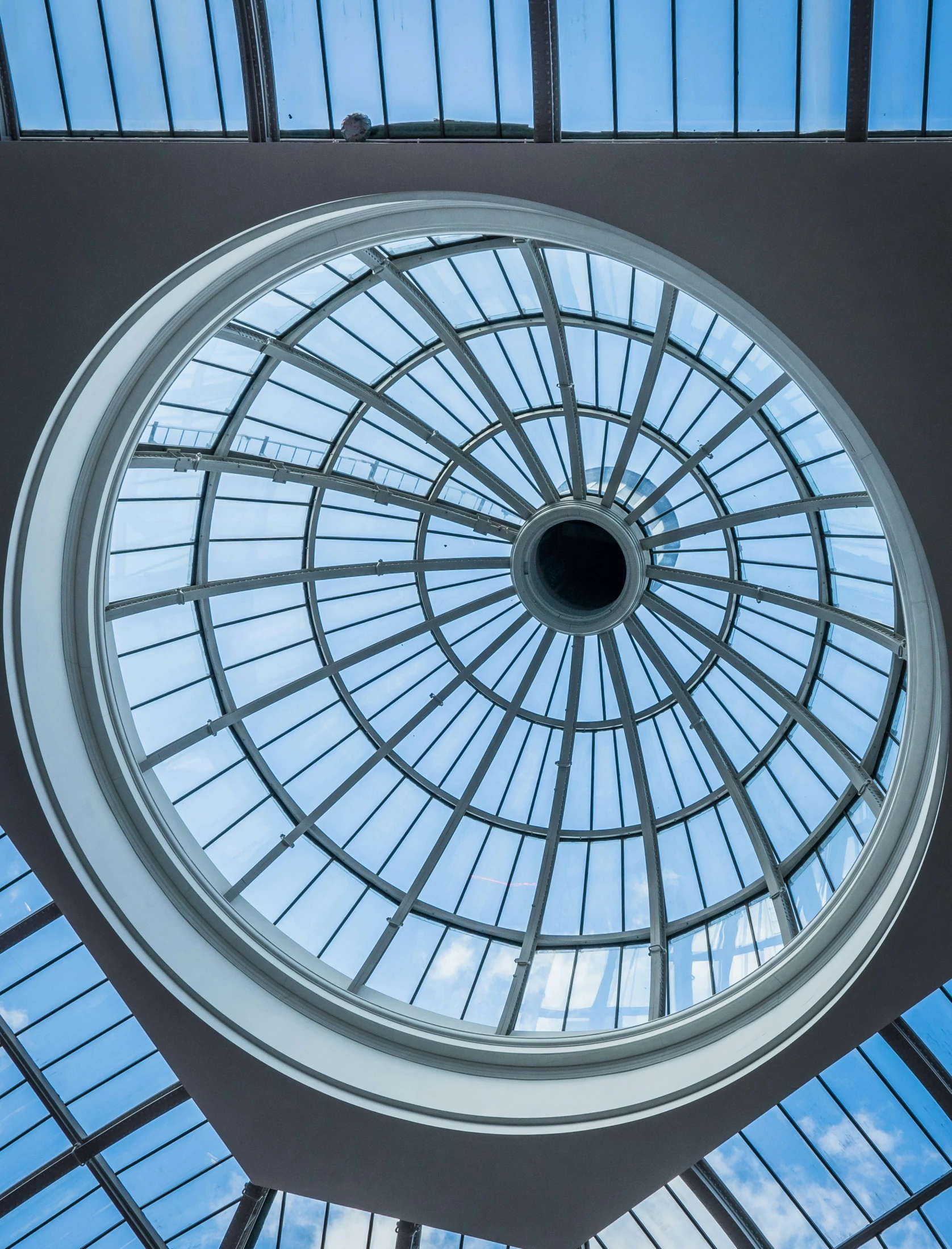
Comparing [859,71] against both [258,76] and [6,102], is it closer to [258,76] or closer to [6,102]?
[258,76]

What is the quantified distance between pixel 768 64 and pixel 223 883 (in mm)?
13973

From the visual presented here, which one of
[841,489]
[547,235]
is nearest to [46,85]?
[547,235]

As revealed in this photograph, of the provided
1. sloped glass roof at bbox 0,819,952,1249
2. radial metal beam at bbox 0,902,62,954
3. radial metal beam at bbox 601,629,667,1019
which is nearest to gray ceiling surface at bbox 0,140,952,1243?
radial metal beam at bbox 0,902,62,954

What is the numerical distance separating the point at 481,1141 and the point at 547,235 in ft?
38.3

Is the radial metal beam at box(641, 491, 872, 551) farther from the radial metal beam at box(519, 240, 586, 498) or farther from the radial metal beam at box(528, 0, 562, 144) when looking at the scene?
the radial metal beam at box(528, 0, 562, 144)

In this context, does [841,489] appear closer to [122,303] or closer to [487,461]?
[487,461]

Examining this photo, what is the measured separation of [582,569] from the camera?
18.6 metres

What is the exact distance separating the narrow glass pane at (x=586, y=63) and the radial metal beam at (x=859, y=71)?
2126mm

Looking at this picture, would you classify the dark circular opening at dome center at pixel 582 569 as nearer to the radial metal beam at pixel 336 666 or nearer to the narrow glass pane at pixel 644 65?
the radial metal beam at pixel 336 666

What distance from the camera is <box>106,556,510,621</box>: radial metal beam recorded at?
55.2 ft

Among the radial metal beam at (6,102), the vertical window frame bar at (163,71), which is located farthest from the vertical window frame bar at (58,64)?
the vertical window frame bar at (163,71)

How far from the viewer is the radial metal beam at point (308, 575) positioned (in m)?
16.8

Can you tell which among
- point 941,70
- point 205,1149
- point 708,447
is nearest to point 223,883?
point 205,1149

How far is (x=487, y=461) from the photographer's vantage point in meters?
18.4
